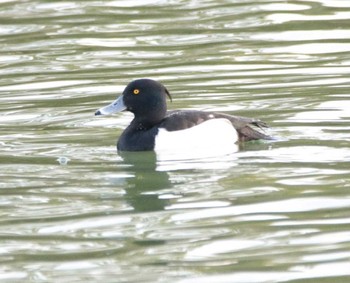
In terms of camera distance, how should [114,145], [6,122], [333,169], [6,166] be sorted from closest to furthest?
[333,169] → [6,166] → [114,145] → [6,122]

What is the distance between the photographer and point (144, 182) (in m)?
10.7

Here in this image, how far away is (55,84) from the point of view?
15188 mm

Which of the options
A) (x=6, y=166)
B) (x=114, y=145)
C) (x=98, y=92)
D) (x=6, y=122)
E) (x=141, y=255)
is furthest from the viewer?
(x=98, y=92)

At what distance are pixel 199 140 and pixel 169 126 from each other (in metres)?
0.29

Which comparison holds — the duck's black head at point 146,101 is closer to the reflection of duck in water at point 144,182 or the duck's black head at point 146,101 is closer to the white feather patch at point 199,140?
the white feather patch at point 199,140

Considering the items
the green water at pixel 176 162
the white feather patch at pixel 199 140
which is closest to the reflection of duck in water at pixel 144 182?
the green water at pixel 176 162

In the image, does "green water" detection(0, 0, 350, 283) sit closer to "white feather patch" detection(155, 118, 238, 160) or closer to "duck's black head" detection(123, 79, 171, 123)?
"white feather patch" detection(155, 118, 238, 160)

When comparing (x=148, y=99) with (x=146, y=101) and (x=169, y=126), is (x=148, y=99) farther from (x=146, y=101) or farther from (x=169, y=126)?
(x=169, y=126)

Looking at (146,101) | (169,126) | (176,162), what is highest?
(146,101)

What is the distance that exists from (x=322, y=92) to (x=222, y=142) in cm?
211

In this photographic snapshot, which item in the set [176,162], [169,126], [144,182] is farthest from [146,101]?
[144,182]

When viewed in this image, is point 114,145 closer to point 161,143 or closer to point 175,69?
point 161,143

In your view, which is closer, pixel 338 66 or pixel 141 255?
pixel 141 255

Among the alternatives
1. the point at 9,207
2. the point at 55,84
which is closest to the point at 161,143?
the point at 9,207
